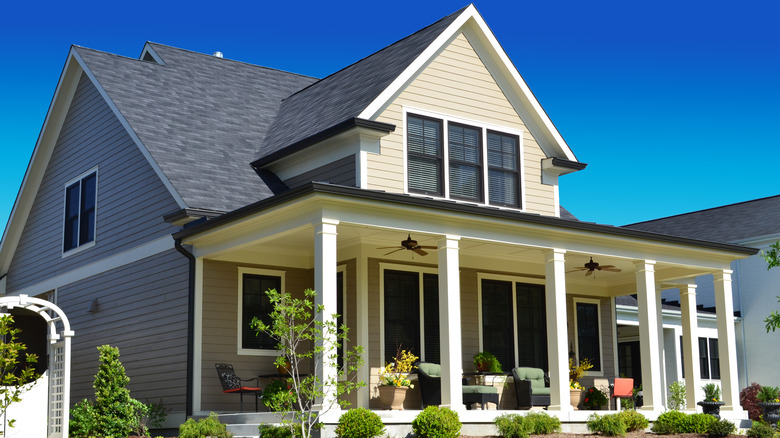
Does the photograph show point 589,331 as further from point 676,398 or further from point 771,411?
point 771,411

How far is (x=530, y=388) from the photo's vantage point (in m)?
17.1

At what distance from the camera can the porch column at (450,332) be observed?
551 inches

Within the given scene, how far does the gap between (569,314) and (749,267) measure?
39.3 ft

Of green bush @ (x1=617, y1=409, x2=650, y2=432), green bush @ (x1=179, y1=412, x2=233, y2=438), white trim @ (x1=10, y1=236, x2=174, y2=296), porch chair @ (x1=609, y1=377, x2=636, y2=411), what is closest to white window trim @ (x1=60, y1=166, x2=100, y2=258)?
white trim @ (x1=10, y1=236, x2=174, y2=296)

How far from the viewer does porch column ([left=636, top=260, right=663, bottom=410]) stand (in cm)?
1662

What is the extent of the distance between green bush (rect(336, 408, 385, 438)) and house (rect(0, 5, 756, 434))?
831 mm

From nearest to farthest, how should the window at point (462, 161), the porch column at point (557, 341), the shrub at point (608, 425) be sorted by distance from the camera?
the shrub at point (608, 425) → the porch column at point (557, 341) → the window at point (462, 161)

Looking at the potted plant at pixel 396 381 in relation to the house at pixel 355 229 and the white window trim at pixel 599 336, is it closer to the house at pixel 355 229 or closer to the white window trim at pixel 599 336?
the house at pixel 355 229

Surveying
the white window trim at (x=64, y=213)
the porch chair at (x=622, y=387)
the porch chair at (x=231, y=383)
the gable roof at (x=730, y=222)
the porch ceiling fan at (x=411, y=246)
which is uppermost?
the gable roof at (x=730, y=222)

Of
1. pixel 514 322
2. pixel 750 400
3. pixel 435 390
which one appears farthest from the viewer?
pixel 750 400

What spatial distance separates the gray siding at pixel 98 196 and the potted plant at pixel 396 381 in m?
4.84

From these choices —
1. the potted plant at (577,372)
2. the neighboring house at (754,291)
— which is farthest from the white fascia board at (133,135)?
the neighboring house at (754,291)

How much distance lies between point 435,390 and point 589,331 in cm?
686

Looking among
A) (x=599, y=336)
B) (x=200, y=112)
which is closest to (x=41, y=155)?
(x=200, y=112)
